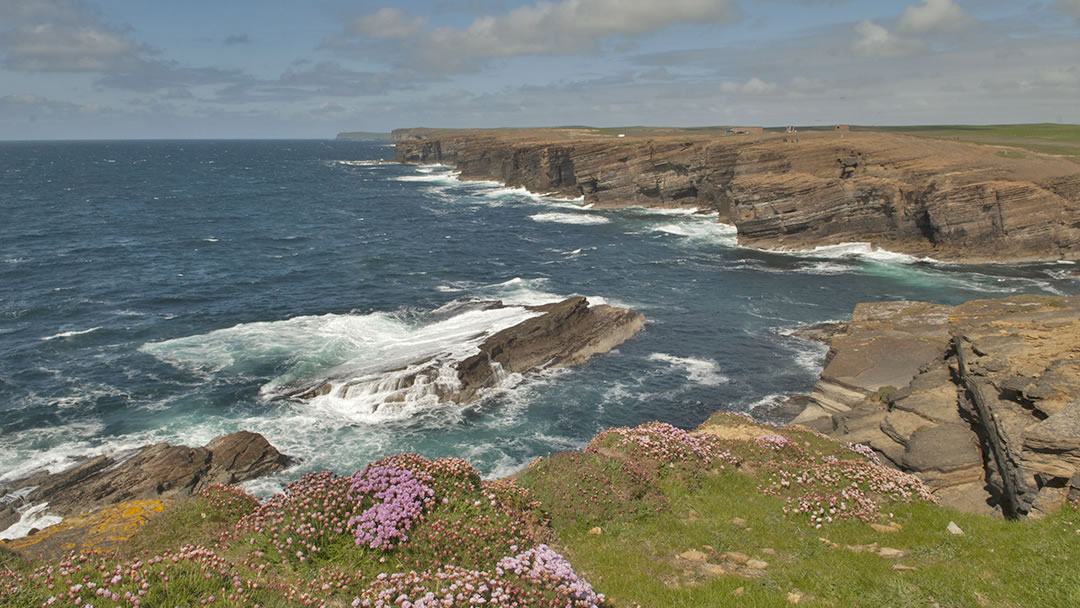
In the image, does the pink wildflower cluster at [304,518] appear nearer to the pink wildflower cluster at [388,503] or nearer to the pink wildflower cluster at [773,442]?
the pink wildflower cluster at [388,503]

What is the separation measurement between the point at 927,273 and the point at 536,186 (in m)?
80.1

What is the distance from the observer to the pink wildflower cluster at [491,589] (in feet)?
25.2

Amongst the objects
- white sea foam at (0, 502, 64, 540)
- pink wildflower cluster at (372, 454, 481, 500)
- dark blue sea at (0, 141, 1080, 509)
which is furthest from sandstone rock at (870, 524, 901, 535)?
white sea foam at (0, 502, 64, 540)

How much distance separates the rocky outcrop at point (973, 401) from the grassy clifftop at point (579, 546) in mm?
1868

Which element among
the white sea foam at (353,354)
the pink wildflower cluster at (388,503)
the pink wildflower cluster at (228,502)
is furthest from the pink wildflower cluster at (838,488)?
the white sea foam at (353,354)

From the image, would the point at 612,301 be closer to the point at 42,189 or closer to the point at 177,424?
the point at 177,424

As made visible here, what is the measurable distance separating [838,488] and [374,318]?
32997mm

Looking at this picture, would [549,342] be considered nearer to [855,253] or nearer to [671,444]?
[671,444]

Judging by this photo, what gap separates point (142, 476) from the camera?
22.3 metres

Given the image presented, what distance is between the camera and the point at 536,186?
124188mm

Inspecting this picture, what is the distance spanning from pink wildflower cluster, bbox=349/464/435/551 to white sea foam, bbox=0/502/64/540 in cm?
1544

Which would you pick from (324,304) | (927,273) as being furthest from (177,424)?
(927,273)

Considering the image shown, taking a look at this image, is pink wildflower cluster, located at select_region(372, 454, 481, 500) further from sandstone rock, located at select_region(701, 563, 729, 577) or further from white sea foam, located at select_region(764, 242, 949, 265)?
white sea foam, located at select_region(764, 242, 949, 265)

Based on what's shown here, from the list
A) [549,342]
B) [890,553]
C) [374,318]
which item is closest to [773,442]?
[890,553]
